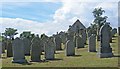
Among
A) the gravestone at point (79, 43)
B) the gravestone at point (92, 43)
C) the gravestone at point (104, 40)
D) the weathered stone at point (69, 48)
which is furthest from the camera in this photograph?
the gravestone at point (79, 43)

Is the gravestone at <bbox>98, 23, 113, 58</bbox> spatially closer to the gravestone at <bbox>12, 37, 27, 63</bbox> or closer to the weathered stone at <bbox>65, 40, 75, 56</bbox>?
the weathered stone at <bbox>65, 40, 75, 56</bbox>

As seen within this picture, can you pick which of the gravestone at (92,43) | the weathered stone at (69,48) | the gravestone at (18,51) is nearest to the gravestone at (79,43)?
the gravestone at (92,43)

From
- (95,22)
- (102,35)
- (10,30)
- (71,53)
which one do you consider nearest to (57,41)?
(71,53)

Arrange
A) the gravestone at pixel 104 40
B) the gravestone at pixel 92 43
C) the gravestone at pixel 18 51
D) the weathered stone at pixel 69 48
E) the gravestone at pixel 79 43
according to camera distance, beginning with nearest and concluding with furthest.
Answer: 1. the gravestone at pixel 18 51
2. the gravestone at pixel 104 40
3. the weathered stone at pixel 69 48
4. the gravestone at pixel 92 43
5. the gravestone at pixel 79 43

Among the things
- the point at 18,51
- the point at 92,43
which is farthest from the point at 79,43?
the point at 18,51

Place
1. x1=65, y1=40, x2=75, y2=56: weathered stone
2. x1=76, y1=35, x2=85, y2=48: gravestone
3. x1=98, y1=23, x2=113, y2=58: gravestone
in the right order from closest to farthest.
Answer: x1=98, y1=23, x2=113, y2=58: gravestone < x1=65, y1=40, x2=75, y2=56: weathered stone < x1=76, y1=35, x2=85, y2=48: gravestone

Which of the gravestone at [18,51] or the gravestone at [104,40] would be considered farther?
the gravestone at [104,40]

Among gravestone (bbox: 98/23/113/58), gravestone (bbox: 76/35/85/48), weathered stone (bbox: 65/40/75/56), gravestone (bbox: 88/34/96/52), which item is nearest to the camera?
gravestone (bbox: 98/23/113/58)

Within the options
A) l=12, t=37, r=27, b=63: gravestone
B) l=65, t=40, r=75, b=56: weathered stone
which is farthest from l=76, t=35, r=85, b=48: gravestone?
l=12, t=37, r=27, b=63: gravestone

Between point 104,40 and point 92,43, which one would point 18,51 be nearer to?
point 104,40

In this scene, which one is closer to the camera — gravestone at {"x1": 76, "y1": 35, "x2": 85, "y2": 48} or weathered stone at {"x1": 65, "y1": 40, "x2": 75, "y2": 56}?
weathered stone at {"x1": 65, "y1": 40, "x2": 75, "y2": 56}

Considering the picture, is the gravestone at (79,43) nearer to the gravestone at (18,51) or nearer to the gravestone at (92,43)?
the gravestone at (92,43)

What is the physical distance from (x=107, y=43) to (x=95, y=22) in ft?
144

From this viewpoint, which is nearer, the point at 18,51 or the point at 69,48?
the point at 18,51
